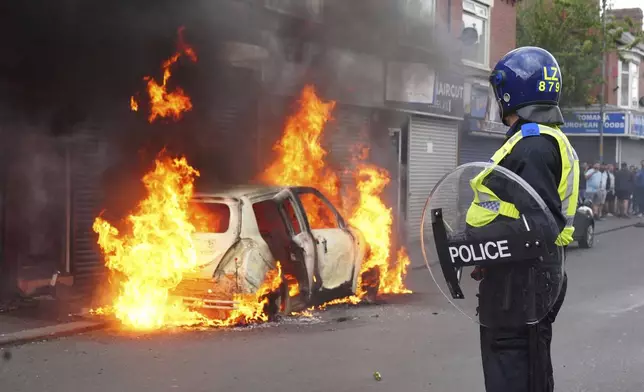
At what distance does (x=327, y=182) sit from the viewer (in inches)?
454

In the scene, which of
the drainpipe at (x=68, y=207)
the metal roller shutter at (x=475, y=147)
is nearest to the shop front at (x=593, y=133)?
the metal roller shutter at (x=475, y=147)

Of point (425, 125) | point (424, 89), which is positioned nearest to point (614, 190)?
point (425, 125)

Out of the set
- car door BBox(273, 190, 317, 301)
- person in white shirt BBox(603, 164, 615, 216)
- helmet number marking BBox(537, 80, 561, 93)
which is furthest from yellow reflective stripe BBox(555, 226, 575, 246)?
person in white shirt BBox(603, 164, 615, 216)

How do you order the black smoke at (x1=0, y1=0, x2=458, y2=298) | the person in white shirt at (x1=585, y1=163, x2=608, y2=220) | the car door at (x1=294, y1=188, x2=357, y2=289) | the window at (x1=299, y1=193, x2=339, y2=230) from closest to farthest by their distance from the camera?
the car door at (x1=294, y1=188, x2=357, y2=289), the window at (x1=299, y1=193, x2=339, y2=230), the black smoke at (x1=0, y1=0, x2=458, y2=298), the person in white shirt at (x1=585, y1=163, x2=608, y2=220)

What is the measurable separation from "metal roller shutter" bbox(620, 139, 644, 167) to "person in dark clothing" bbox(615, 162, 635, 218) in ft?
26.4

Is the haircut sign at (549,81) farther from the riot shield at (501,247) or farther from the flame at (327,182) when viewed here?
the flame at (327,182)

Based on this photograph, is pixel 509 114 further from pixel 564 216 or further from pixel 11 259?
pixel 11 259

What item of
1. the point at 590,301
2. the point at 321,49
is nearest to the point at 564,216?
the point at 590,301

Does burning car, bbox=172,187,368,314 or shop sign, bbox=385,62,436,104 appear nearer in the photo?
burning car, bbox=172,187,368,314

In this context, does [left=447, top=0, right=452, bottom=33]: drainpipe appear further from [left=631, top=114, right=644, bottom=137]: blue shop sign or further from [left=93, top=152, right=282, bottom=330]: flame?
[left=631, top=114, right=644, bottom=137]: blue shop sign

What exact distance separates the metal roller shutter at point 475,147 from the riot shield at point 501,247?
58.8 ft

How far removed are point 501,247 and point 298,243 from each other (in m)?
5.40

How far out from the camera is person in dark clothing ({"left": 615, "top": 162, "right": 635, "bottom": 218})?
27484 mm

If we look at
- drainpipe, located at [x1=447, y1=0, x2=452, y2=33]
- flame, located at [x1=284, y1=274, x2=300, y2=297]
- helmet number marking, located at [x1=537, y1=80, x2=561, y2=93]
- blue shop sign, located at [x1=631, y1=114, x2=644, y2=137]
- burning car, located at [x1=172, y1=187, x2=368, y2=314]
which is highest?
drainpipe, located at [x1=447, y1=0, x2=452, y2=33]
